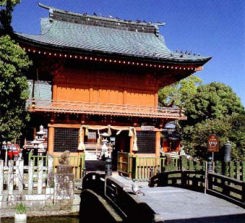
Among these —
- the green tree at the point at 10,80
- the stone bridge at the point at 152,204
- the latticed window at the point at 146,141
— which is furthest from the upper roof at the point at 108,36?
the stone bridge at the point at 152,204

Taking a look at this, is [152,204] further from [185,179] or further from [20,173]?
[20,173]

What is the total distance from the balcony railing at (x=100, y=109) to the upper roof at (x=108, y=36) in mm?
3562

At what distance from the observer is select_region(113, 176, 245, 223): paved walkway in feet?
30.6

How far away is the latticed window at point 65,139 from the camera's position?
822 inches

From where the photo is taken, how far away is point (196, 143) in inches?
Result: 1074

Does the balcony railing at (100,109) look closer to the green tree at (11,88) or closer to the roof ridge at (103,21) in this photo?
the green tree at (11,88)

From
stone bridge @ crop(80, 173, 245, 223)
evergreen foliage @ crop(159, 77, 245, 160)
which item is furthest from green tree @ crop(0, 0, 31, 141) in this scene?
evergreen foliage @ crop(159, 77, 245, 160)

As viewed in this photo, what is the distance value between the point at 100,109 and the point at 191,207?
1181 cm

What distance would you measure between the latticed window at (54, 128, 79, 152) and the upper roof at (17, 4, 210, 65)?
5.30 meters

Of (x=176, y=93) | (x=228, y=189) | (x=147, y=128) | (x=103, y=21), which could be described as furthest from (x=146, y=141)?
(x=176, y=93)

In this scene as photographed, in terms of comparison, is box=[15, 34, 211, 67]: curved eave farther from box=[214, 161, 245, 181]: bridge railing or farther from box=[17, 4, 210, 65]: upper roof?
box=[214, 161, 245, 181]: bridge railing

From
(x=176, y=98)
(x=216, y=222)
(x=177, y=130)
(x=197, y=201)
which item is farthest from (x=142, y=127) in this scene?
(x=176, y=98)

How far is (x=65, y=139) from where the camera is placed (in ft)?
69.5

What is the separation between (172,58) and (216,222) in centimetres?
1436
